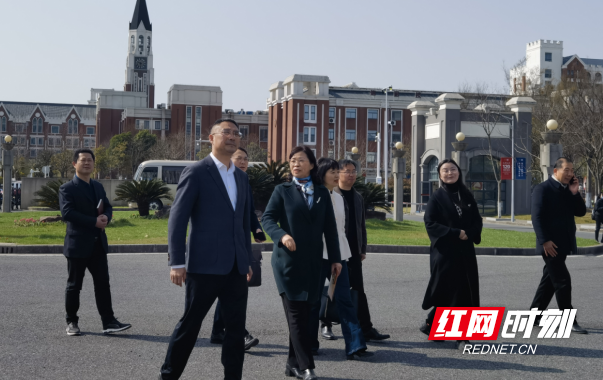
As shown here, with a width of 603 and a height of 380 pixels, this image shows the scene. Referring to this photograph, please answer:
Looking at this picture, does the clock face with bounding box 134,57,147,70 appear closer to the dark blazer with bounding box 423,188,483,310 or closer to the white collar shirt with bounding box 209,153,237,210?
the dark blazer with bounding box 423,188,483,310

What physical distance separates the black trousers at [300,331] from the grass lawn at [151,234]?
35.6 feet

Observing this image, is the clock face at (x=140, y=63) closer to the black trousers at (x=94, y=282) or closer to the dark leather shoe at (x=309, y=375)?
the black trousers at (x=94, y=282)

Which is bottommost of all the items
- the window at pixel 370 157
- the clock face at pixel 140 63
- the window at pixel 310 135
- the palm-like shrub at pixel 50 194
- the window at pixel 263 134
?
the palm-like shrub at pixel 50 194

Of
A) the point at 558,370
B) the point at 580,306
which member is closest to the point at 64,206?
the point at 558,370

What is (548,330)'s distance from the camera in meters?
6.48

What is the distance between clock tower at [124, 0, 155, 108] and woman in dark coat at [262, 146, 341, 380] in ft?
392

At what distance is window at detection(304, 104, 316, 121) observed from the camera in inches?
3009

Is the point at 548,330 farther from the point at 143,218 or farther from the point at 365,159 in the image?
the point at 365,159

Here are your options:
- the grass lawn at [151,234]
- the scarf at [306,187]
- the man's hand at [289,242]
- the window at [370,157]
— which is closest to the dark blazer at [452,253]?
the scarf at [306,187]

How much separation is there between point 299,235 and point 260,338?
175 cm

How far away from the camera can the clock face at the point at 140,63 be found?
12056 cm

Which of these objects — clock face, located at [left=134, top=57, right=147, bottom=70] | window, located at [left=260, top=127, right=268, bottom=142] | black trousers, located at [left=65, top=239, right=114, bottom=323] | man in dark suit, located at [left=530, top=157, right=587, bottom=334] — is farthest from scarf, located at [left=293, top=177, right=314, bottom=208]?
clock face, located at [left=134, top=57, right=147, bottom=70]

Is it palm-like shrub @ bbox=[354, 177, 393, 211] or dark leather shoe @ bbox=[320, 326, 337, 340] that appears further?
palm-like shrub @ bbox=[354, 177, 393, 211]

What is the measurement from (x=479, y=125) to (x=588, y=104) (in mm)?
8023
